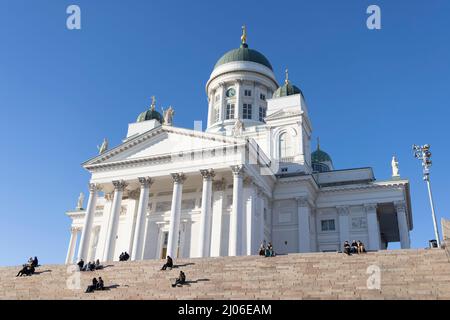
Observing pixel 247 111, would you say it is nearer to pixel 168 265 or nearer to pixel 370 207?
pixel 370 207

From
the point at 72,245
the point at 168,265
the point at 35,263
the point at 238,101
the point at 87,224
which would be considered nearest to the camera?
the point at 168,265

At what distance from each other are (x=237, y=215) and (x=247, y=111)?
21.6 meters

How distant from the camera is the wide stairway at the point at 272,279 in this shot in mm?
15930

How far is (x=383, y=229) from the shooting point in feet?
142

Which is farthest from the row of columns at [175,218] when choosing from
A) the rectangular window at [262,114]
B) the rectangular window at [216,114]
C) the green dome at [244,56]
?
the green dome at [244,56]

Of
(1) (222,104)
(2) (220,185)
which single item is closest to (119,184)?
(2) (220,185)

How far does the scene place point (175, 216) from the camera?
29.8 metres

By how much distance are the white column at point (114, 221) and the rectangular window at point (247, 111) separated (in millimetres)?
18395

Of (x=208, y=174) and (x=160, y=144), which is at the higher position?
(x=160, y=144)

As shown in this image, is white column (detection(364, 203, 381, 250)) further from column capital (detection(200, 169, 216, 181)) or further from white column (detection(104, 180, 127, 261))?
white column (detection(104, 180, 127, 261))

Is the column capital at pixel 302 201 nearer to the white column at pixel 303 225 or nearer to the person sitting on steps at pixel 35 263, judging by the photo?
the white column at pixel 303 225
